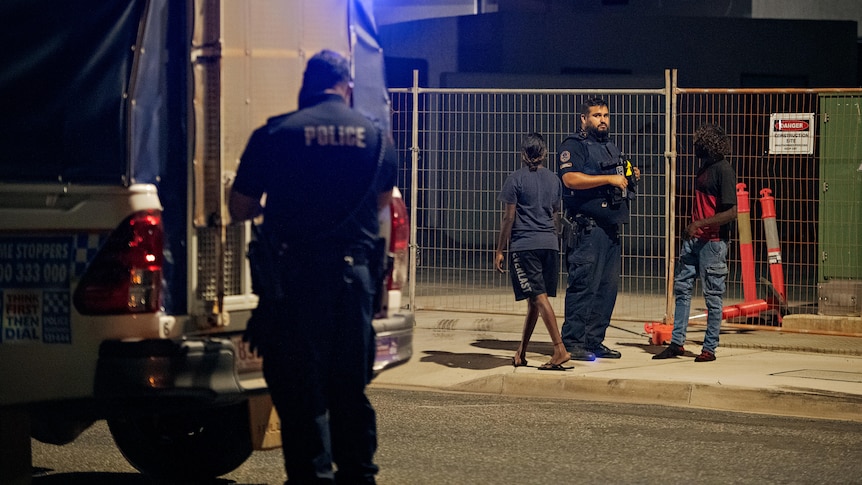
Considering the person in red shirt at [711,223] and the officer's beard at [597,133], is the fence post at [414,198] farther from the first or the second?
the person in red shirt at [711,223]

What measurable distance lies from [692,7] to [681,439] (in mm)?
19892

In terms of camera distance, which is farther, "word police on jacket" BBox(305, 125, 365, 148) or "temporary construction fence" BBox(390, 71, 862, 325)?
"temporary construction fence" BBox(390, 71, 862, 325)

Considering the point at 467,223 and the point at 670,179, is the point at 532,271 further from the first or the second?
the point at 467,223

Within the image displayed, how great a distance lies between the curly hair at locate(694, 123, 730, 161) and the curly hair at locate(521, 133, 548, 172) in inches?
48.8

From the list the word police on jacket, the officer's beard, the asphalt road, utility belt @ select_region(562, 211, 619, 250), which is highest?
the officer's beard

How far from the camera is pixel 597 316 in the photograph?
33.2 ft

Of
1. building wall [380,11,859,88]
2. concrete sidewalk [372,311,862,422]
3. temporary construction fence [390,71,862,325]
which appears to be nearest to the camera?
concrete sidewalk [372,311,862,422]

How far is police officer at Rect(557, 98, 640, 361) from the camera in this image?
993cm

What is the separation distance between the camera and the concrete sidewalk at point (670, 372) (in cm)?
859

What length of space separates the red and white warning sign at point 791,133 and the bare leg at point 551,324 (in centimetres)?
351

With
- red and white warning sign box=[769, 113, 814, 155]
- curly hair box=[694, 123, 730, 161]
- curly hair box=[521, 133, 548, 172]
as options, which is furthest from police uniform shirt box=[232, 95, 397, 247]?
red and white warning sign box=[769, 113, 814, 155]

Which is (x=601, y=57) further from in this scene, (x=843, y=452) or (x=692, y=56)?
(x=843, y=452)

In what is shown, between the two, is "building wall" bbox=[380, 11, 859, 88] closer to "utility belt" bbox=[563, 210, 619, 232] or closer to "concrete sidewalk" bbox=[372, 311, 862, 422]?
"concrete sidewalk" bbox=[372, 311, 862, 422]

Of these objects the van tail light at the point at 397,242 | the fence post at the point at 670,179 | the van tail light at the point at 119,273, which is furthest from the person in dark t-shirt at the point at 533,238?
the van tail light at the point at 119,273
